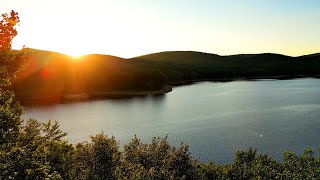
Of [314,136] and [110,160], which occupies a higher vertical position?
[110,160]

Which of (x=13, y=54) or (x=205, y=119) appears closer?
(x=13, y=54)

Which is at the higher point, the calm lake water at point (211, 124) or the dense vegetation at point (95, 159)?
the dense vegetation at point (95, 159)

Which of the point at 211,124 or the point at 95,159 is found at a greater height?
the point at 95,159

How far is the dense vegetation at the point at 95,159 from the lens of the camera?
2015 cm

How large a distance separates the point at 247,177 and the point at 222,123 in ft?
258

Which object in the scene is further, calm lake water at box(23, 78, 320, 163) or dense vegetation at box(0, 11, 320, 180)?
calm lake water at box(23, 78, 320, 163)

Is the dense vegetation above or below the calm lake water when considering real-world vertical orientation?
above

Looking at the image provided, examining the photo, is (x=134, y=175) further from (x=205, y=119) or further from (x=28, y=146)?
(x=205, y=119)

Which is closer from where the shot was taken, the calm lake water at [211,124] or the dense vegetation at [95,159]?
the dense vegetation at [95,159]

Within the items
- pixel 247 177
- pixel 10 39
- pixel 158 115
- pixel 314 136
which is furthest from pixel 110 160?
pixel 158 115

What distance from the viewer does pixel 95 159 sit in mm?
36750

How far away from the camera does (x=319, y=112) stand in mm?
137750

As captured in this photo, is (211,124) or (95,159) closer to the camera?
(95,159)

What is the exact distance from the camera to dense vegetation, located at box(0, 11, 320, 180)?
2015 centimetres
